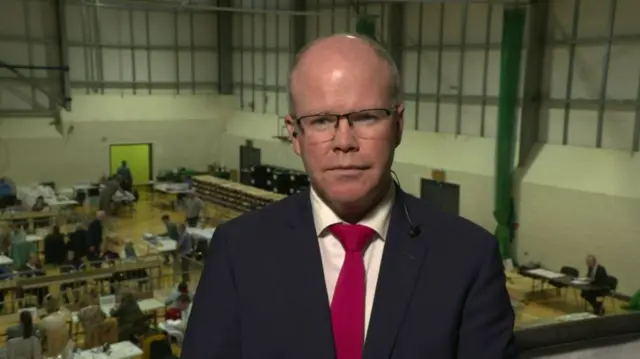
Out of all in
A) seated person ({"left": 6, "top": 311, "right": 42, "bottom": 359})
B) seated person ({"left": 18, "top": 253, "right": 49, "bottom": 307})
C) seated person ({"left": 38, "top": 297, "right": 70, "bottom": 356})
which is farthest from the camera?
seated person ({"left": 18, "top": 253, "right": 49, "bottom": 307})

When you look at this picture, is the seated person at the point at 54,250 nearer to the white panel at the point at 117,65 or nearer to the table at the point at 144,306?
the table at the point at 144,306

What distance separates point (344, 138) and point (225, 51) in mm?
27055

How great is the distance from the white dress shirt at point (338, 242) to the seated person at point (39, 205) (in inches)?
764

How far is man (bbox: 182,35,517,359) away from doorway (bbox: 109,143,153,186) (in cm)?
2576

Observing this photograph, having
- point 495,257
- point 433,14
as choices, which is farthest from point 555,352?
point 433,14

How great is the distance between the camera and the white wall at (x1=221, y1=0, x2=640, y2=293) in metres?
14.4

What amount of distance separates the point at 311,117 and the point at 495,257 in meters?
0.67

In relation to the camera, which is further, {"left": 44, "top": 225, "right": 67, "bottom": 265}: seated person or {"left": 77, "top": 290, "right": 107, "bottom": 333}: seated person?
{"left": 44, "top": 225, "right": 67, "bottom": 265}: seated person

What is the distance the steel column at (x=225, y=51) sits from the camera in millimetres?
27531

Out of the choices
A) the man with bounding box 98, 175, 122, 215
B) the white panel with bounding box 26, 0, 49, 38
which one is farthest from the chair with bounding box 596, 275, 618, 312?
→ the white panel with bounding box 26, 0, 49, 38

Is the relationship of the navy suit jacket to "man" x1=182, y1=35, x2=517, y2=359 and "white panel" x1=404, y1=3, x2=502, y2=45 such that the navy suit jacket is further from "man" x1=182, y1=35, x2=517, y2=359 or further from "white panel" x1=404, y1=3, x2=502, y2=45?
"white panel" x1=404, y1=3, x2=502, y2=45

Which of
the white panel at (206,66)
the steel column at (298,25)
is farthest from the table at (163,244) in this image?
the white panel at (206,66)

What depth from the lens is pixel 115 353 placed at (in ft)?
30.6

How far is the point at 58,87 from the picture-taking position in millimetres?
24547
